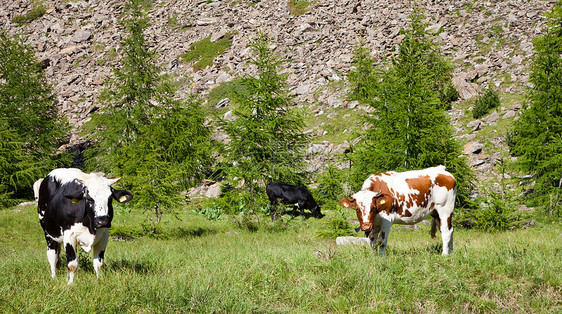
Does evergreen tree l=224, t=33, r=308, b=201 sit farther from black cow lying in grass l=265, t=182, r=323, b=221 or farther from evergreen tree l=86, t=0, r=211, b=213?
evergreen tree l=86, t=0, r=211, b=213

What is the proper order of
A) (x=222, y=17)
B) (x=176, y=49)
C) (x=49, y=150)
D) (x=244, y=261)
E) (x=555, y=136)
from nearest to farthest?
(x=244, y=261) → (x=555, y=136) → (x=49, y=150) → (x=176, y=49) → (x=222, y=17)

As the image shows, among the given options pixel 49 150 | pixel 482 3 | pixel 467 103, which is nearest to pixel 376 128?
pixel 467 103

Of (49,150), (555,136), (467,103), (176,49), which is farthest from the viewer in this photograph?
(176,49)

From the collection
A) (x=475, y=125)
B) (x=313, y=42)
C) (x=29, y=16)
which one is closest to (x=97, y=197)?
(x=475, y=125)

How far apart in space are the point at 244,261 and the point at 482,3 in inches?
1984

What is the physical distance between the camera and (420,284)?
16.3ft

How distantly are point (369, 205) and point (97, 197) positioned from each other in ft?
15.5

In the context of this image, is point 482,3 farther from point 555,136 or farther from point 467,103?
Result: point 555,136

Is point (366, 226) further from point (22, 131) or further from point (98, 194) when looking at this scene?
point (22, 131)

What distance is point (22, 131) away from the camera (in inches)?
1078

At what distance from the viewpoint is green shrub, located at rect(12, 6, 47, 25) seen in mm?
67438

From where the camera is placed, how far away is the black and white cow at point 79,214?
5297 millimetres

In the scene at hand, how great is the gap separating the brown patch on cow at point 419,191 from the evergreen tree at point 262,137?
911 cm

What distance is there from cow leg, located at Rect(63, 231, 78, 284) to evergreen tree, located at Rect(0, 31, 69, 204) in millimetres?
20511
